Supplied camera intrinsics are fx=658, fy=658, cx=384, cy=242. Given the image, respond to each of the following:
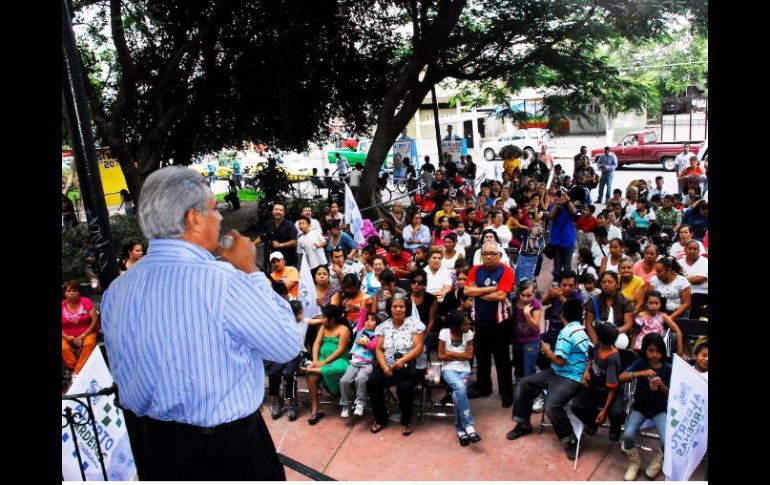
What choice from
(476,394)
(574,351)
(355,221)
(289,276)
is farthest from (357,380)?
(355,221)

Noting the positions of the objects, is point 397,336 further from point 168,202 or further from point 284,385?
point 168,202

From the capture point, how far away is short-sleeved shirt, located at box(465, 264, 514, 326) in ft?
20.2

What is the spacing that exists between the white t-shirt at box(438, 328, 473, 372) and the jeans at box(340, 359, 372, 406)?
2.39ft

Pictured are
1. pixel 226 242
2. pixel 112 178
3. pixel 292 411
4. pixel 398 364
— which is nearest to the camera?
pixel 226 242

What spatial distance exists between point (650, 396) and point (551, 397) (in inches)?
31.2

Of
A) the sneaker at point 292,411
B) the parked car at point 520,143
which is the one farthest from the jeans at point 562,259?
the parked car at point 520,143

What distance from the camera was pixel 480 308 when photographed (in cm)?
626

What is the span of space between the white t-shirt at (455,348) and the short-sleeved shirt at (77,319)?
3.55 meters

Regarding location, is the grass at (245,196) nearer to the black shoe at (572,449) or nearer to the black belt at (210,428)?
the black shoe at (572,449)

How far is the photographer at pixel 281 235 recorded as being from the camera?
355 inches

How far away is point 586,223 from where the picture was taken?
928 centimetres

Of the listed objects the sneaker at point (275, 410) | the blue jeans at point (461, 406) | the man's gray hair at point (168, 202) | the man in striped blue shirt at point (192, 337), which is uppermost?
the man's gray hair at point (168, 202)
